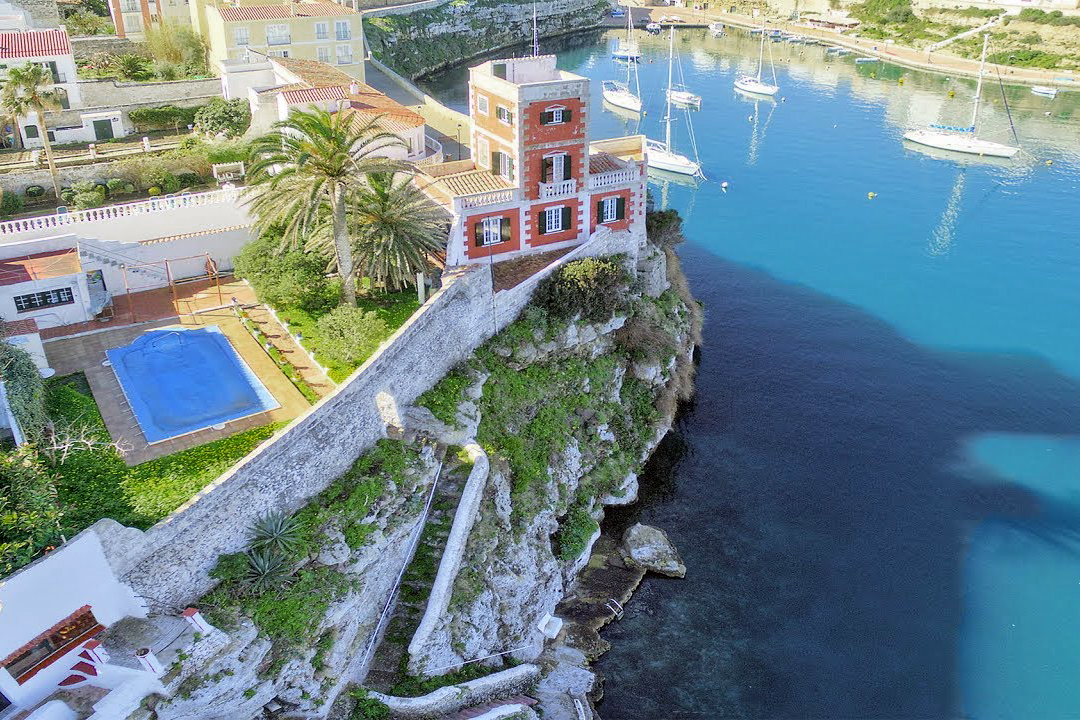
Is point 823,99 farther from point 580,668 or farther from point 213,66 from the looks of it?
point 580,668

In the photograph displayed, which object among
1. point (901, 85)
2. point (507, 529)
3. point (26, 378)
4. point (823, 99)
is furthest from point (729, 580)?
point (901, 85)

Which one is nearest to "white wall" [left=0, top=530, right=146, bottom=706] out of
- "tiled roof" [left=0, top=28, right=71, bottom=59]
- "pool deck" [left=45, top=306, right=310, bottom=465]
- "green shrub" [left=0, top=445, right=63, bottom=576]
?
"green shrub" [left=0, top=445, right=63, bottom=576]

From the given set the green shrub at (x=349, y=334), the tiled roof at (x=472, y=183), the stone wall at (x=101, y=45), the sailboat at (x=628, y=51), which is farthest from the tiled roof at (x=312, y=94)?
the sailboat at (x=628, y=51)

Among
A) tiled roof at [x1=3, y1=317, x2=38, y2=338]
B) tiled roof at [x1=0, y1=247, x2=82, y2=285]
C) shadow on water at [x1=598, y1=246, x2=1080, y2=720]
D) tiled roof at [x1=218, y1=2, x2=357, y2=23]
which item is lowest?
shadow on water at [x1=598, y1=246, x2=1080, y2=720]

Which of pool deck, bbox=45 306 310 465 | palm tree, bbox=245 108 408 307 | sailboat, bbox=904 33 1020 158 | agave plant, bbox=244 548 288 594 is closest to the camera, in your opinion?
agave plant, bbox=244 548 288 594

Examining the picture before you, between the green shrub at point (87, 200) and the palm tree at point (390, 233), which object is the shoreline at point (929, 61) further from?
the green shrub at point (87, 200)

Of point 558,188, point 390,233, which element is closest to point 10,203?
point 390,233

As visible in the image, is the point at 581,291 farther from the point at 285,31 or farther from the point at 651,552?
the point at 285,31

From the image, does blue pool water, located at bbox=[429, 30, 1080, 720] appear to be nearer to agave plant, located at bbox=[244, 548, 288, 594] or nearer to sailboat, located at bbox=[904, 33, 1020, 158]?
sailboat, located at bbox=[904, 33, 1020, 158]
